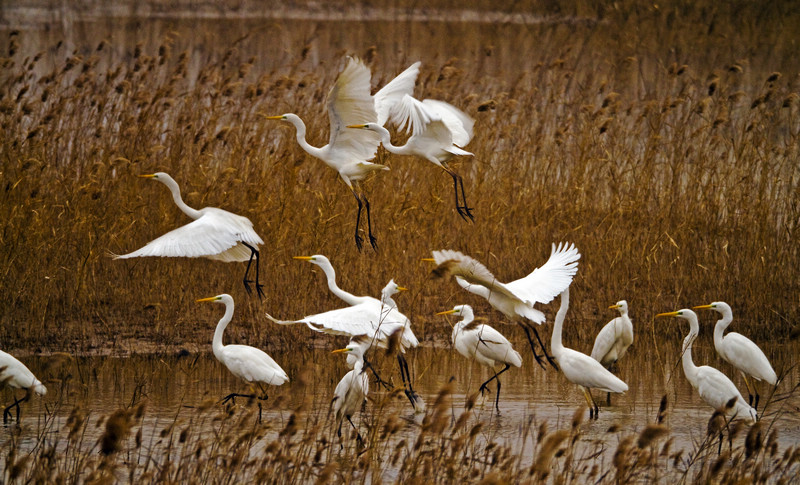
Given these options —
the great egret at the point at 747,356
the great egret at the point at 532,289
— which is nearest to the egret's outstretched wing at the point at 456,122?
the great egret at the point at 532,289

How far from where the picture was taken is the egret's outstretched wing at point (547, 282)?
16.9 ft

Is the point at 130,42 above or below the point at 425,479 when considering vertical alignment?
above

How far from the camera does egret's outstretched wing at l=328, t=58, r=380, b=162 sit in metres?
5.97

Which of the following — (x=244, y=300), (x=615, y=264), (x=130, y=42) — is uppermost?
(x=130, y=42)

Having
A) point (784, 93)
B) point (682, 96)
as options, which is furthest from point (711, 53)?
point (682, 96)

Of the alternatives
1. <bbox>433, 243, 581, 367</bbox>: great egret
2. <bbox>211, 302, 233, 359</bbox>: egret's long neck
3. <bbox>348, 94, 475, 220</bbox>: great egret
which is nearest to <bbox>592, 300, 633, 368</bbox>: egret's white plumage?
<bbox>433, 243, 581, 367</bbox>: great egret

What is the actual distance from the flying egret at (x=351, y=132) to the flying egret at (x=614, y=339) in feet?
5.94

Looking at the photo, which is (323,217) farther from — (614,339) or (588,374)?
(588,374)

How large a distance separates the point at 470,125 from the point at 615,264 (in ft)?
4.84

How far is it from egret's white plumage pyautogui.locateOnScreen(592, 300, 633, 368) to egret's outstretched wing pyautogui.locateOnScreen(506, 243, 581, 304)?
41cm

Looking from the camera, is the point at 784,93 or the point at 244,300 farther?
the point at 784,93

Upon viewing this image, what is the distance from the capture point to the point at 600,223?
7.65m

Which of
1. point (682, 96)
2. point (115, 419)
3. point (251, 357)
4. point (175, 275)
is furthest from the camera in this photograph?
point (682, 96)

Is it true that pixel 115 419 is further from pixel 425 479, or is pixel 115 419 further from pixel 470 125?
pixel 470 125
